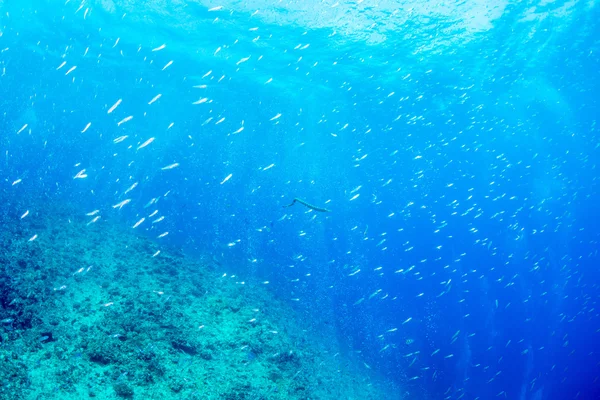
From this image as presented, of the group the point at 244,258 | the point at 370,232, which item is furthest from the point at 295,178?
the point at 244,258

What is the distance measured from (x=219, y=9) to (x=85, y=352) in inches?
775

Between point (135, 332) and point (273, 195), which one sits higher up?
point (135, 332)

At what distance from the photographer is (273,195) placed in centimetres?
5538

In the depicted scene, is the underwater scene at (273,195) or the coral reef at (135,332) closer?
the coral reef at (135,332)

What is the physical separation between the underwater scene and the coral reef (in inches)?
2.1

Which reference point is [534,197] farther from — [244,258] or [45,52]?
[45,52]

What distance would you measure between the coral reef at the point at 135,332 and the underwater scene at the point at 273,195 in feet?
0.17

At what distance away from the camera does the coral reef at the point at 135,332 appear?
6.60 metres

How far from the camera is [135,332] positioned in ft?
25.9

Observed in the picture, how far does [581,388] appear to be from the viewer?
30.3 m

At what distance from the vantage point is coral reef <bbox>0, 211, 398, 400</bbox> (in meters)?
6.60

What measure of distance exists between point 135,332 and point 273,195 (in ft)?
156

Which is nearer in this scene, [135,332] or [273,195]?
[135,332]

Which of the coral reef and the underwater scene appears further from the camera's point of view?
the underwater scene
